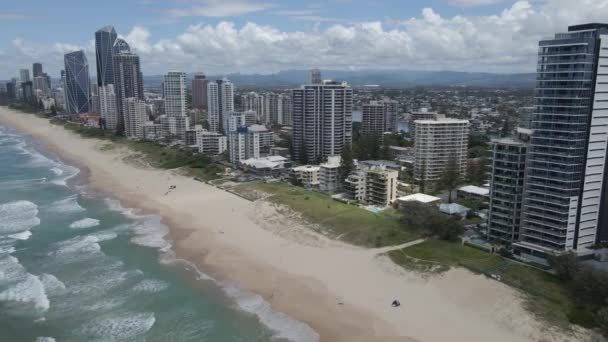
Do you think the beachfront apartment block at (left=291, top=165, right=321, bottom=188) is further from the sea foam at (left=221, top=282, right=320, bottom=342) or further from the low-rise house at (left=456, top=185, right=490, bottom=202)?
the sea foam at (left=221, top=282, right=320, bottom=342)

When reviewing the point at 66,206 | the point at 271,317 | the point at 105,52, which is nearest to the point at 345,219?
the point at 271,317

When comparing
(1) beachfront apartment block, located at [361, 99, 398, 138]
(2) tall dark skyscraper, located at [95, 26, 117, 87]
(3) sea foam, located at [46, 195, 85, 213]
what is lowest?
(3) sea foam, located at [46, 195, 85, 213]

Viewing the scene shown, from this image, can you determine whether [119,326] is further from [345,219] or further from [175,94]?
[175,94]

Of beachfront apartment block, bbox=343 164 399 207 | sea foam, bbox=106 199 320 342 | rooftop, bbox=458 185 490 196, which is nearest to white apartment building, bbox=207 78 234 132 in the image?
beachfront apartment block, bbox=343 164 399 207

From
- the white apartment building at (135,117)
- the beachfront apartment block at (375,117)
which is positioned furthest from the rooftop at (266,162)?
the white apartment building at (135,117)

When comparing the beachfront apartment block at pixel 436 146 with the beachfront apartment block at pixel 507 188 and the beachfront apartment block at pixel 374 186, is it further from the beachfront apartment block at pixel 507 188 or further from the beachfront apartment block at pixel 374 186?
the beachfront apartment block at pixel 507 188

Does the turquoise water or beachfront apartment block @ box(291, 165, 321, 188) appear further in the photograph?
beachfront apartment block @ box(291, 165, 321, 188)
